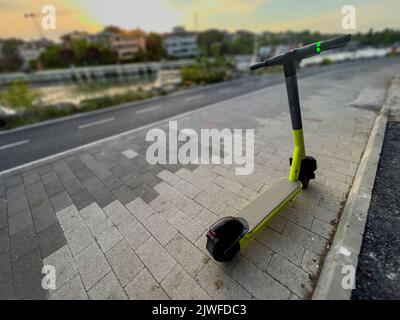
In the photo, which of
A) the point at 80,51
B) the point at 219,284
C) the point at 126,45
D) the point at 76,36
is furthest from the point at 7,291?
the point at 76,36

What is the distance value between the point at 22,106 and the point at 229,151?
11.3 meters

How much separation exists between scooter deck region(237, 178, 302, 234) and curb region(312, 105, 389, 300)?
58cm

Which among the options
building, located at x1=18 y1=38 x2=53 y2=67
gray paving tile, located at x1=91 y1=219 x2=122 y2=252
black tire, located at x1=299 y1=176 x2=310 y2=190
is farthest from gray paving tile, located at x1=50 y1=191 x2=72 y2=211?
building, located at x1=18 y1=38 x2=53 y2=67

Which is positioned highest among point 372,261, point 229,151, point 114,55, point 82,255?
point 114,55

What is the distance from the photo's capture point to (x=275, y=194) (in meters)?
2.25

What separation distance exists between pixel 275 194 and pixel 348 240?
787 millimetres

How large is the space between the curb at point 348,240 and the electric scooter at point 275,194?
1.82ft

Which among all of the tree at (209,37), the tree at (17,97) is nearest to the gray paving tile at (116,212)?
the tree at (17,97)

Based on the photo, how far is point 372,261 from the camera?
5.42 ft

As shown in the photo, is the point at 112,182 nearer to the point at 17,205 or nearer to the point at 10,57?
the point at 17,205

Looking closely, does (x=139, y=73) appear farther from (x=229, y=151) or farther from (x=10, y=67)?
(x=229, y=151)

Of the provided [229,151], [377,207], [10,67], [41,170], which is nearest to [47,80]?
[10,67]

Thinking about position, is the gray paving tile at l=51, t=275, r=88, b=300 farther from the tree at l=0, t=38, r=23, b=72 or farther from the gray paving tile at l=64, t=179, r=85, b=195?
the tree at l=0, t=38, r=23, b=72
